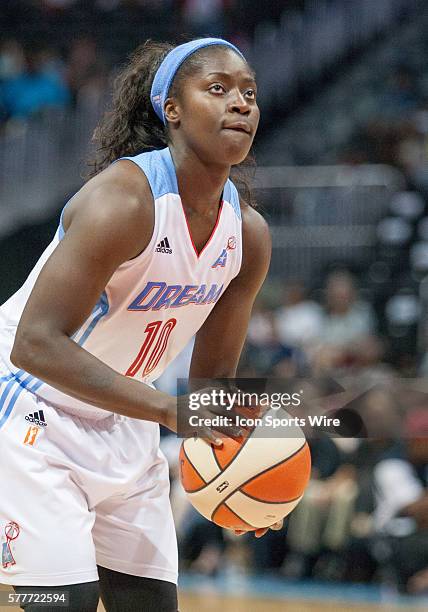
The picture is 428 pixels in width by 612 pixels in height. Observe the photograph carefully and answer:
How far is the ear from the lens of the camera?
3.36 metres

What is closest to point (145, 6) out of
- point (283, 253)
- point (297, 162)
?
point (297, 162)

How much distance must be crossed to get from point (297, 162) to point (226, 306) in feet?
32.0

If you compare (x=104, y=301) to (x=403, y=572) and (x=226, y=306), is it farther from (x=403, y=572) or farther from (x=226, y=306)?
(x=403, y=572)

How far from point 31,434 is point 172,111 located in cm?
114

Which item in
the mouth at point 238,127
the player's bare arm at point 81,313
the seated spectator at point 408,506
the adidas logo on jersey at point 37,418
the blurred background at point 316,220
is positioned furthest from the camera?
the blurred background at point 316,220

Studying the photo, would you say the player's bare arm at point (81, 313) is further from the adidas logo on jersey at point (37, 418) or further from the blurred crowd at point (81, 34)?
the blurred crowd at point (81, 34)

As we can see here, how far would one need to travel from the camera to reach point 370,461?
7.43 meters

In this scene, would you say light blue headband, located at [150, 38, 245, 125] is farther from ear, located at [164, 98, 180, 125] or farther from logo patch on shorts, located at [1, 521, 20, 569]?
logo patch on shorts, located at [1, 521, 20, 569]

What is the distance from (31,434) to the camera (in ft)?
10.8

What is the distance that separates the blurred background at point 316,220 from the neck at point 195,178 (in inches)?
124

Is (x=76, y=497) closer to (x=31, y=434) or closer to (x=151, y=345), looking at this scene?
(x=31, y=434)

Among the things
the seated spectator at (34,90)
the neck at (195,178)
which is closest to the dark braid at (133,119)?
the neck at (195,178)

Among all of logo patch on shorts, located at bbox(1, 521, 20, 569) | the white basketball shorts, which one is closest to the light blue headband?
the white basketball shorts

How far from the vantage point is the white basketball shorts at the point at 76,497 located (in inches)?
123
